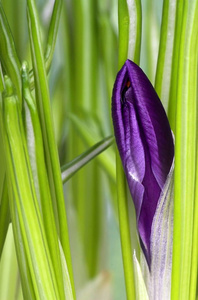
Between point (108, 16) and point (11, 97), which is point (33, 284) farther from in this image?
point (108, 16)

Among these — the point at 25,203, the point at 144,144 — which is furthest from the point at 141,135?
the point at 25,203

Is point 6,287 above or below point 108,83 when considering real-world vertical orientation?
below

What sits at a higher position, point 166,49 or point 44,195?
point 166,49

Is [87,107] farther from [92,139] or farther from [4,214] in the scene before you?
[4,214]

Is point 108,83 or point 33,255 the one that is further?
point 108,83

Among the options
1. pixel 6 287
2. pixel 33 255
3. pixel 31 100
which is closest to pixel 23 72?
pixel 31 100

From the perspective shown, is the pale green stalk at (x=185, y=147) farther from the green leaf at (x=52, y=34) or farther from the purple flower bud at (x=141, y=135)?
the green leaf at (x=52, y=34)

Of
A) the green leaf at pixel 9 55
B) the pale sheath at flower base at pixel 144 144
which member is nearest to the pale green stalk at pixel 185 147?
the pale sheath at flower base at pixel 144 144
